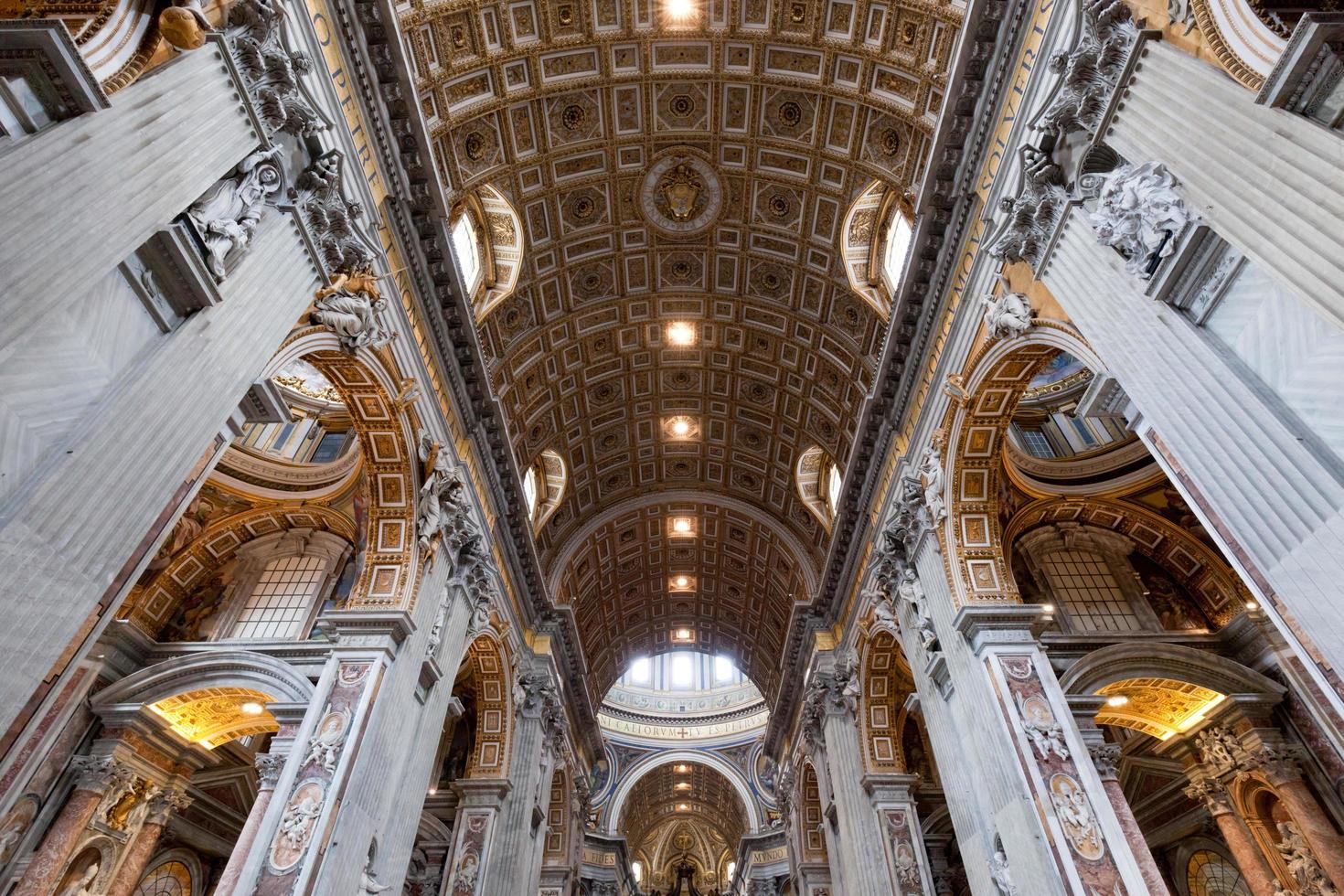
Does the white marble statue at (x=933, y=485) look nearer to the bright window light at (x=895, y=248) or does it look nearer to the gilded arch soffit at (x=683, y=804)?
the bright window light at (x=895, y=248)

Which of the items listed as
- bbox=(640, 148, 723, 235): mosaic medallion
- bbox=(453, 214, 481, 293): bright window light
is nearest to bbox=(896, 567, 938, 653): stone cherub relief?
bbox=(640, 148, 723, 235): mosaic medallion

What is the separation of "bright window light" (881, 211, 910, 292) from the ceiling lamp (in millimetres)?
5615

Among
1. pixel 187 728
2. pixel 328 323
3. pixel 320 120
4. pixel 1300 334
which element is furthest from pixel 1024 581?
pixel 187 728

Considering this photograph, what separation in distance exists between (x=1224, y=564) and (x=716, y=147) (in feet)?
44.6

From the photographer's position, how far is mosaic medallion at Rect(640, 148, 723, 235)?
1500 cm

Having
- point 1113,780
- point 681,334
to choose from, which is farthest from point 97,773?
point 1113,780

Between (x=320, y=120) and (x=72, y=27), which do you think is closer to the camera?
(x=72, y=27)

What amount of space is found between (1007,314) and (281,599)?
1497 cm

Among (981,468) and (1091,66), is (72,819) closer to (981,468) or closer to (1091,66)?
(981,468)

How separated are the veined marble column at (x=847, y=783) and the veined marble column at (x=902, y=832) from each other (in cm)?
17

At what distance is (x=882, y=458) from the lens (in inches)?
589

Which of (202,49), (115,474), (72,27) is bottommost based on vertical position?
(115,474)

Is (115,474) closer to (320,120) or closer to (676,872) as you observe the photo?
(320,120)

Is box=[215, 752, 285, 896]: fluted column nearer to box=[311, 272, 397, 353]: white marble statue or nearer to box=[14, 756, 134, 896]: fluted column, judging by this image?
box=[14, 756, 134, 896]: fluted column
